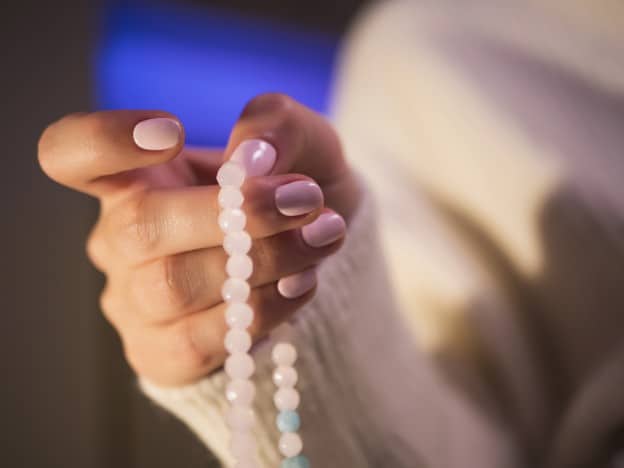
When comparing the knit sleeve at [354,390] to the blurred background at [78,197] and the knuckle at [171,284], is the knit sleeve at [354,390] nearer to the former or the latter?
the knuckle at [171,284]

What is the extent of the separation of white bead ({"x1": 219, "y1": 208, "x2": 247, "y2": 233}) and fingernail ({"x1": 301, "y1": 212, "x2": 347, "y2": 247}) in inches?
1.6

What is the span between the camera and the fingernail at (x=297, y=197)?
23cm

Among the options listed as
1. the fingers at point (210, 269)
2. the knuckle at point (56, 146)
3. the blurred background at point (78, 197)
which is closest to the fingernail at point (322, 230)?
the fingers at point (210, 269)

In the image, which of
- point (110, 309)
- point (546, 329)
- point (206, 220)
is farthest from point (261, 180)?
point (546, 329)

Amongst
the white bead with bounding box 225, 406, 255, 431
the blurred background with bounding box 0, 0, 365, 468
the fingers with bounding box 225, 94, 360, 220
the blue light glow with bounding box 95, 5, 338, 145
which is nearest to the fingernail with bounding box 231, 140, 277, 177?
the fingers with bounding box 225, 94, 360, 220

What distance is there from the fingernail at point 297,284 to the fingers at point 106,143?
8 centimetres

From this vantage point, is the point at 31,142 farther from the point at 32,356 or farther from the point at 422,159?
the point at 422,159

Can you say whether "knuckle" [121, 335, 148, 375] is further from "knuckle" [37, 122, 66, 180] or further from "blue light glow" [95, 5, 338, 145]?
"blue light glow" [95, 5, 338, 145]

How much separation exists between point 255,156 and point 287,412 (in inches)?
4.7

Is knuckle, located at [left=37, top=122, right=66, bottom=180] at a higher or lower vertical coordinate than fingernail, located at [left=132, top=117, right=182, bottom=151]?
higher

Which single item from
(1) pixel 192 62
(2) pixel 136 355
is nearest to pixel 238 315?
(2) pixel 136 355

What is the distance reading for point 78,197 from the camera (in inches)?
23.8

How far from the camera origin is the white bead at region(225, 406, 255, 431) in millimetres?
239

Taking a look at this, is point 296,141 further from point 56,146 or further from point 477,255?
point 477,255
